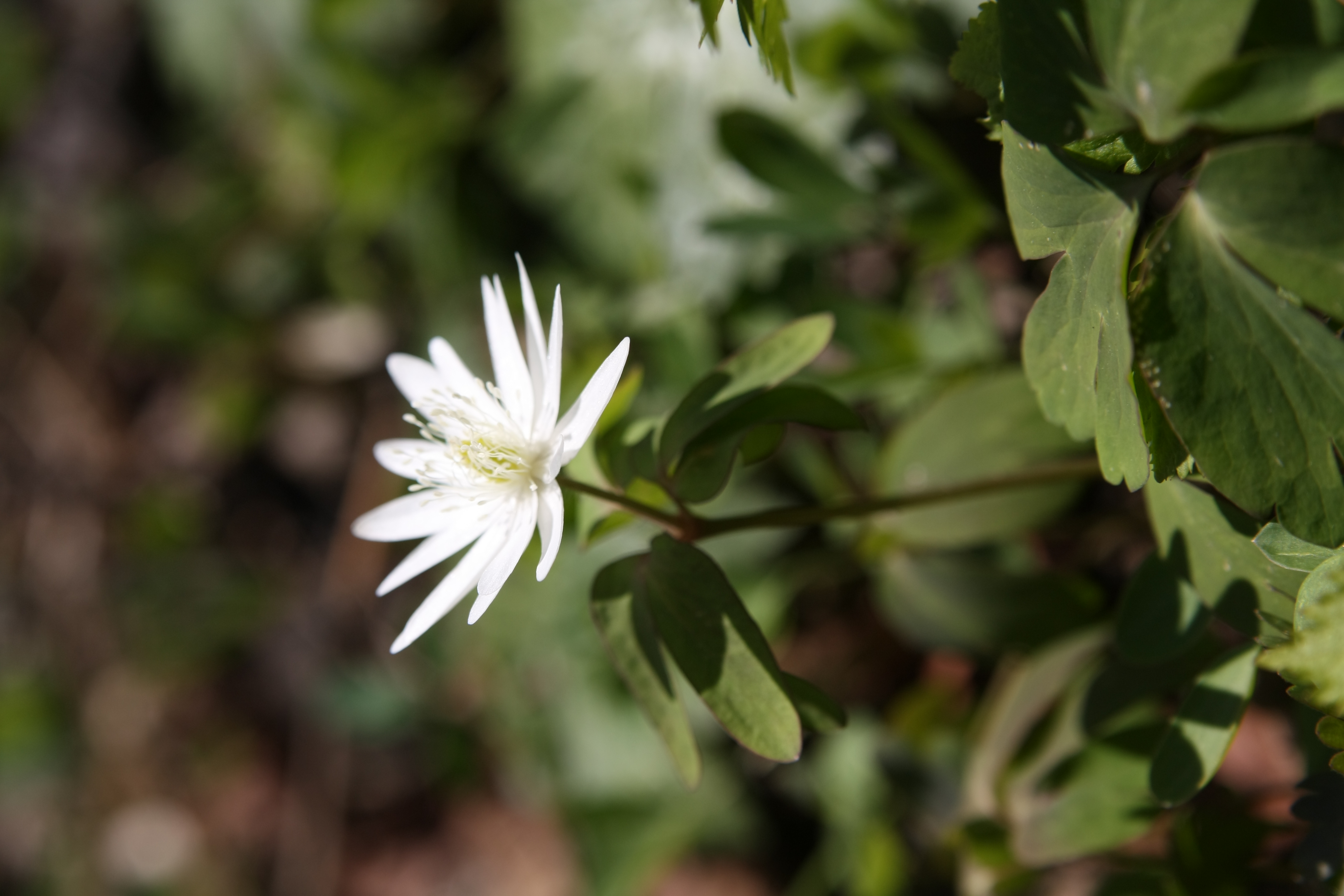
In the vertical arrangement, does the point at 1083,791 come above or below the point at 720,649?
below

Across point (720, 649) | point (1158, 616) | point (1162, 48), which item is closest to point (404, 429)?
point (720, 649)

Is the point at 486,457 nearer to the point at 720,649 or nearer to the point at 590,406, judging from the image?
the point at 590,406

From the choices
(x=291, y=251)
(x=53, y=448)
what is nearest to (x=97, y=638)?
(x=53, y=448)

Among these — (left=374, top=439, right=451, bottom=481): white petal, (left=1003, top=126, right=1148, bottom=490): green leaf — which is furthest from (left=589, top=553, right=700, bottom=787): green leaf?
(left=1003, top=126, right=1148, bottom=490): green leaf

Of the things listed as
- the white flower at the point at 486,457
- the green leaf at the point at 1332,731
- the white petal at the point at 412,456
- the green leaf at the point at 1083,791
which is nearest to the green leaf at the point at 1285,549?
the green leaf at the point at 1332,731

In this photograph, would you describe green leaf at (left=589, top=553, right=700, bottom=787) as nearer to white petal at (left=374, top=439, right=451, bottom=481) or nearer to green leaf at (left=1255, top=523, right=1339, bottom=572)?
white petal at (left=374, top=439, right=451, bottom=481)

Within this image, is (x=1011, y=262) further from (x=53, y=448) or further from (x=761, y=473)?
(x=53, y=448)
